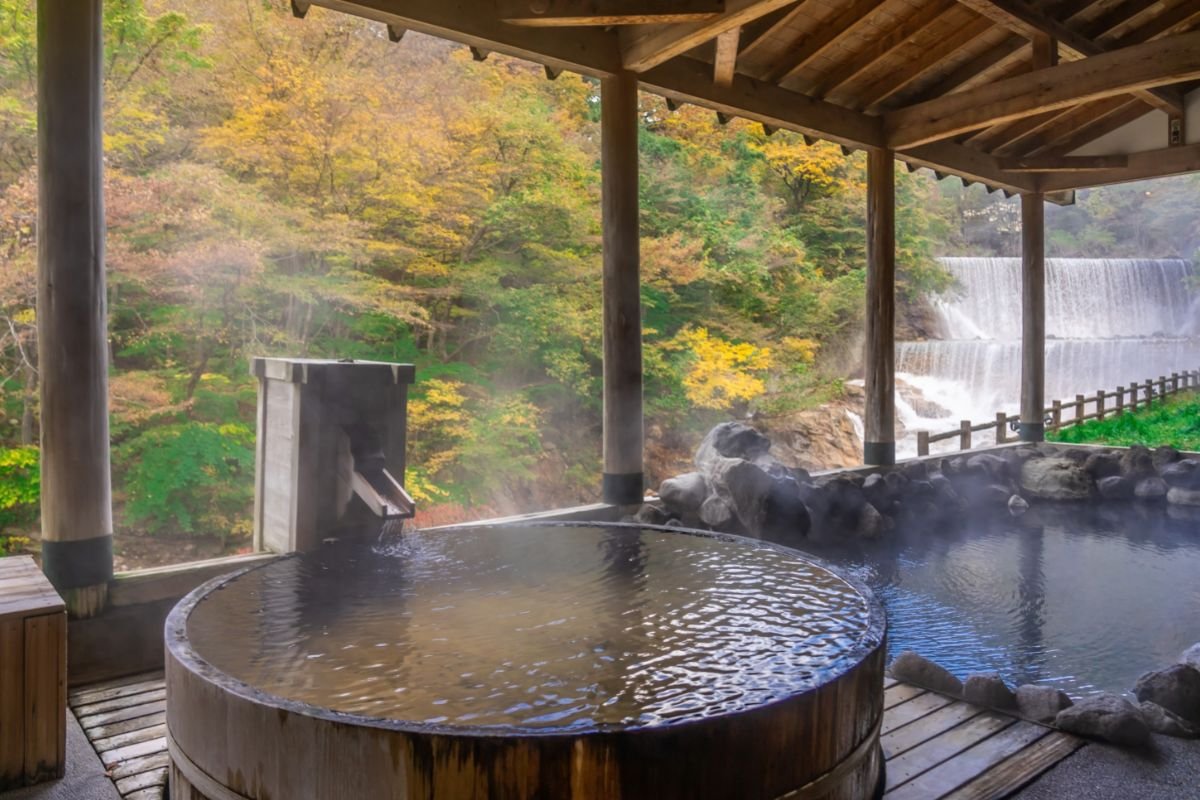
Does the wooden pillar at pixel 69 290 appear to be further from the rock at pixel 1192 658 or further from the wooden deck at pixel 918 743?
the rock at pixel 1192 658

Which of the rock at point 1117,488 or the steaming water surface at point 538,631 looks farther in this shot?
the rock at point 1117,488

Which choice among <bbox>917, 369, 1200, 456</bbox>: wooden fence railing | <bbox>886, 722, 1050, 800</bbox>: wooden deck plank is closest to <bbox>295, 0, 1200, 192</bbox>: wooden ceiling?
<bbox>886, 722, 1050, 800</bbox>: wooden deck plank

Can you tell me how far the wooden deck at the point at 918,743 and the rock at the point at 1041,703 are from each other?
0.06m

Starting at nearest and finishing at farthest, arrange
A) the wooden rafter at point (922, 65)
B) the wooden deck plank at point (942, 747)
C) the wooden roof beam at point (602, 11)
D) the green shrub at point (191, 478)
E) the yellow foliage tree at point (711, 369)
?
the wooden deck plank at point (942, 747) → the wooden roof beam at point (602, 11) → the wooden rafter at point (922, 65) → the green shrub at point (191, 478) → the yellow foliage tree at point (711, 369)

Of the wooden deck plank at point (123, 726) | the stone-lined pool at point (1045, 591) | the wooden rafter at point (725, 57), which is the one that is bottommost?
the stone-lined pool at point (1045, 591)

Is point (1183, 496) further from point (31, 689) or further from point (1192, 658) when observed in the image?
point (31, 689)

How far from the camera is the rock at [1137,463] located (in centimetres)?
687

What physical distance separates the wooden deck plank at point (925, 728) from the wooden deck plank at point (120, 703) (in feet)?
7.71

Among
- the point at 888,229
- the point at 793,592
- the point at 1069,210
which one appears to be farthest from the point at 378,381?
the point at 1069,210

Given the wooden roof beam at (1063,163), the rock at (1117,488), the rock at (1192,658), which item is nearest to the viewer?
the rock at (1192,658)

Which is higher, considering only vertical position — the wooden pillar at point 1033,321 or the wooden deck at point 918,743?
the wooden pillar at point 1033,321

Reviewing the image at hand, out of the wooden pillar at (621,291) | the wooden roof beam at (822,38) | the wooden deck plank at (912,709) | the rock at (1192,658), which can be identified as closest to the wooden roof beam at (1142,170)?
the wooden roof beam at (822,38)

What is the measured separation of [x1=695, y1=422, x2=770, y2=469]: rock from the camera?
5699 millimetres

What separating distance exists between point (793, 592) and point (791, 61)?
161 inches
